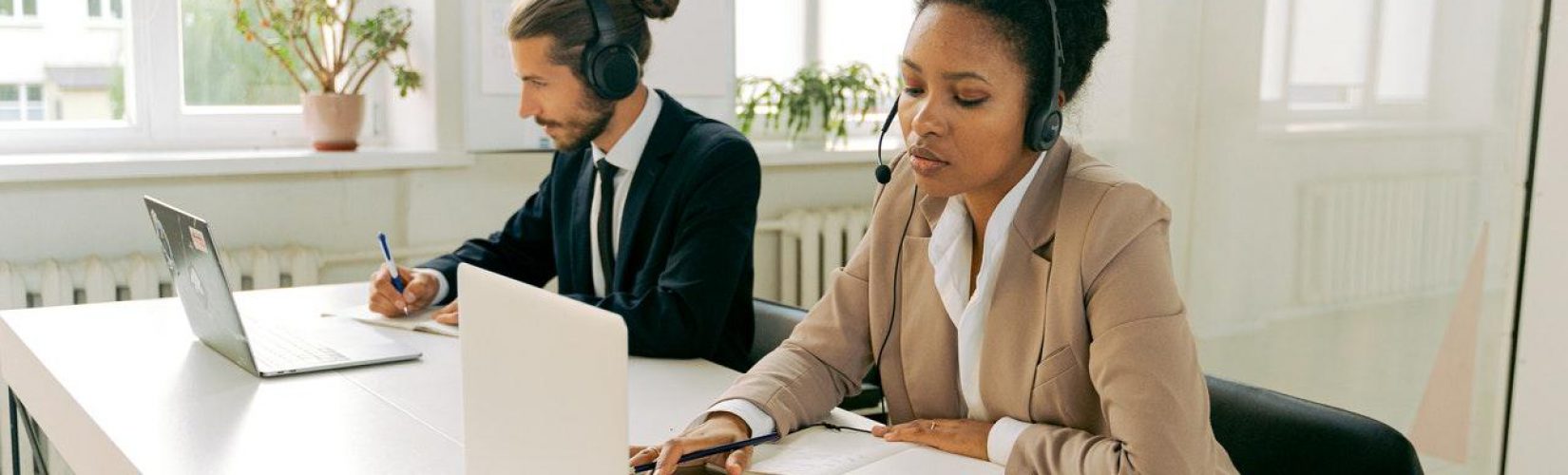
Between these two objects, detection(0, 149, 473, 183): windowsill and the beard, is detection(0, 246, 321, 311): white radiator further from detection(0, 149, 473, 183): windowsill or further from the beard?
the beard

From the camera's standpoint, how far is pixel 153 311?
2.06 m

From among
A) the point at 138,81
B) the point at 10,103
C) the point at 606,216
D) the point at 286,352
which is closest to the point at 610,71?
the point at 606,216

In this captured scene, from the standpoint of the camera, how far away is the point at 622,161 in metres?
2.11

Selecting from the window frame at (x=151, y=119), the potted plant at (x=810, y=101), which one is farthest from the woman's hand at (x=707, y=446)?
the potted plant at (x=810, y=101)

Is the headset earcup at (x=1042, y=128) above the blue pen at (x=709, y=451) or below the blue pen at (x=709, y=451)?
above

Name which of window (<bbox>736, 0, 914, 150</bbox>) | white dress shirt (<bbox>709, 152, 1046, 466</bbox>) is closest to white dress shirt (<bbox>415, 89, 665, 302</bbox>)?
white dress shirt (<bbox>709, 152, 1046, 466</bbox>)

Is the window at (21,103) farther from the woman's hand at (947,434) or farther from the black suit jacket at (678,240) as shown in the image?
the woman's hand at (947,434)

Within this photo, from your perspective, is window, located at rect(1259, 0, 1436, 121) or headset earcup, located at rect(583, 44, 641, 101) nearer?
headset earcup, located at rect(583, 44, 641, 101)

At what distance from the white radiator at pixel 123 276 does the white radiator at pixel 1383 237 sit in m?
2.06

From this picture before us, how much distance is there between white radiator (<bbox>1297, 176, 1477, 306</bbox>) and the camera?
2.24 meters

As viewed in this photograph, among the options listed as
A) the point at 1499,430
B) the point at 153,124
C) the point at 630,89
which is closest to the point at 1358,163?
the point at 1499,430

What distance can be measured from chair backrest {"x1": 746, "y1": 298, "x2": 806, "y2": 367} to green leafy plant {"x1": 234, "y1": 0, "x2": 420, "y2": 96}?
1.38 meters

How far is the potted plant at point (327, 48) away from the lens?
9.68 feet

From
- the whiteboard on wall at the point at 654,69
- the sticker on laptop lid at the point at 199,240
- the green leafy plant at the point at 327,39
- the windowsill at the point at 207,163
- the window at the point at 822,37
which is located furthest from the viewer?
the window at the point at 822,37
